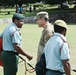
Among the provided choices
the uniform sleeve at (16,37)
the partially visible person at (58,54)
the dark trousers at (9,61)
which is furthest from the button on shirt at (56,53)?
the dark trousers at (9,61)

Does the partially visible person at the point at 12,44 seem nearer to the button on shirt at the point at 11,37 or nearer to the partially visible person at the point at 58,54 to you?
the button on shirt at the point at 11,37

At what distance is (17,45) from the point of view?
6289mm

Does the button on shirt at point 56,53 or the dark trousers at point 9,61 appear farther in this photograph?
the dark trousers at point 9,61

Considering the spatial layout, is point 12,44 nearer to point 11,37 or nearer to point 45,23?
point 11,37

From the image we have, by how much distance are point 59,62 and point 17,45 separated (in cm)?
164

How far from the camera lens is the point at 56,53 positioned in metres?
4.81

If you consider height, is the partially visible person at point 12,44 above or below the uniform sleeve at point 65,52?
below

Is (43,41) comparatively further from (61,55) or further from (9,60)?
(61,55)

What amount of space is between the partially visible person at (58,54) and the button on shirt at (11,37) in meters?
1.51

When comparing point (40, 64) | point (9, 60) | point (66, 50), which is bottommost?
point (9, 60)

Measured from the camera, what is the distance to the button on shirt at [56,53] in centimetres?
473

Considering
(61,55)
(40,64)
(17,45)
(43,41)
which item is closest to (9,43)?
(17,45)

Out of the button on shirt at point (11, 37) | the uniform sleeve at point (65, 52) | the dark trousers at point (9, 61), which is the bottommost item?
the dark trousers at point (9, 61)

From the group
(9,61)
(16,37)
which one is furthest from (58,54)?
(9,61)
